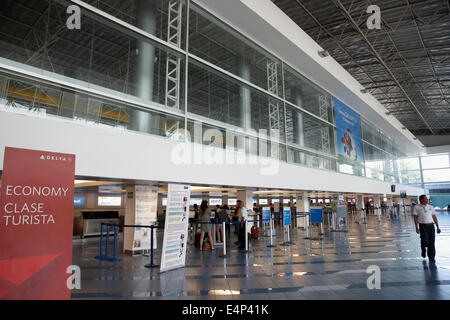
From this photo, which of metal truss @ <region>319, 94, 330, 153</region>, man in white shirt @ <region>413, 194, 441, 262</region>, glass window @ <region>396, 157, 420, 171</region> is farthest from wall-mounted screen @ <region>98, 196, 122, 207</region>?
glass window @ <region>396, 157, 420, 171</region>

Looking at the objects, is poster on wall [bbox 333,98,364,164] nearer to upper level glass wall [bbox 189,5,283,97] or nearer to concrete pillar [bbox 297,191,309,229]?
concrete pillar [bbox 297,191,309,229]

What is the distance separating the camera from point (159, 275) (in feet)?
21.2

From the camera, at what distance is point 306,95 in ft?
53.8

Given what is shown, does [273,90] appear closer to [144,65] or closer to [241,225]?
[241,225]

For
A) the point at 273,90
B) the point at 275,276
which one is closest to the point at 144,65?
the point at 275,276

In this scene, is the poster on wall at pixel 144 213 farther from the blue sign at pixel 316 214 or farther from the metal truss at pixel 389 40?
the metal truss at pixel 389 40

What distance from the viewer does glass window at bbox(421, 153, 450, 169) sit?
155 ft

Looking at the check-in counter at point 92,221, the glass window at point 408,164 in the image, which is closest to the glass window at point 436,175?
the glass window at point 408,164

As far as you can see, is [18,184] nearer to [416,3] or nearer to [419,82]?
[416,3]

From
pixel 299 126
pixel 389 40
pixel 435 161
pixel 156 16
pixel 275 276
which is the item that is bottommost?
pixel 275 276

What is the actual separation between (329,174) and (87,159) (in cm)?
1345

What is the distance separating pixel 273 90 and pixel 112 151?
9090 mm

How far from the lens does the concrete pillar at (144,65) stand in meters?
7.83
